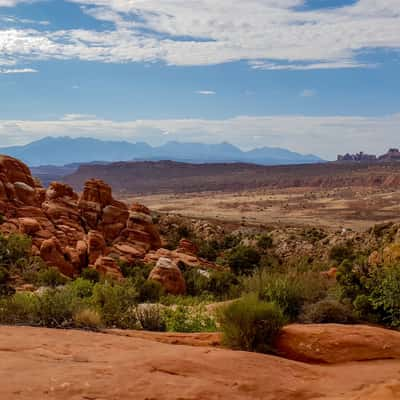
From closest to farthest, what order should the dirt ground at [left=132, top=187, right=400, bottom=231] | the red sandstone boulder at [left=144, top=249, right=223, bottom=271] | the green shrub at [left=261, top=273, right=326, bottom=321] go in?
the green shrub at [left=261, top=273, right=326, bottom=321] < the red sandstone boulder at [left=144, top=249, right=223, bottom=271] < the dirt ground at [left=132, top=187, right=400, bottom=231]

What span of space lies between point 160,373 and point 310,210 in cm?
7490

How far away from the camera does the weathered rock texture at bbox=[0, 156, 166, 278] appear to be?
2508 cm

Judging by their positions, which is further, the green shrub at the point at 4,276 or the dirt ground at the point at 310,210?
the dirt ground at the point at 310,210

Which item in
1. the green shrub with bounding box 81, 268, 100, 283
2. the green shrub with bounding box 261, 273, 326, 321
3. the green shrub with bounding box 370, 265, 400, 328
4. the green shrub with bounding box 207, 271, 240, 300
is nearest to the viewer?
the green shrub with bounding box 261, 273, 326, 321

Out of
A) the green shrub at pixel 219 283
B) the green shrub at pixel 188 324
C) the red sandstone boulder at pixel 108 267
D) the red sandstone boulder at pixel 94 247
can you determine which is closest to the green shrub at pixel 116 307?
the green shrub at pixel 188 324

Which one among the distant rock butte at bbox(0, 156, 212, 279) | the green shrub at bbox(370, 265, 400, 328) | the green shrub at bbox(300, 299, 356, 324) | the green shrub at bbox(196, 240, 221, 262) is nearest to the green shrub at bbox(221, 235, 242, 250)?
the green shrub at bbox(196, 240, 221, 262)

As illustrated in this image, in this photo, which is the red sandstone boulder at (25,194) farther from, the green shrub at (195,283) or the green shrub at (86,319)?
the green shrub at (86,319)

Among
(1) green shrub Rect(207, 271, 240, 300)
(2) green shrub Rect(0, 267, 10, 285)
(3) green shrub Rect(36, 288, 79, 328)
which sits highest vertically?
(3) green shrub Rect(36, 288, 79, 328)

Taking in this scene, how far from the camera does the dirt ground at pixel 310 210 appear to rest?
6328 centimetres

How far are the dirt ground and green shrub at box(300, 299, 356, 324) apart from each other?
45.7 metres

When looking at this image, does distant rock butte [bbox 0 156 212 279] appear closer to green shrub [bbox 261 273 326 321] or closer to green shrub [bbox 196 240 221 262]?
green shrub [bbox 196 240 221 262]

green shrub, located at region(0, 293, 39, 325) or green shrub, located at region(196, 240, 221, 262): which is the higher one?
green shrub, located at region(0, 293, 39, 325)

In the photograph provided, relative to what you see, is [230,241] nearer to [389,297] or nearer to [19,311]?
[389,297]

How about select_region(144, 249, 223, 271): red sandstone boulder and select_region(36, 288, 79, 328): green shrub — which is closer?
select_region(36, 288, 79, 328): green shrub
